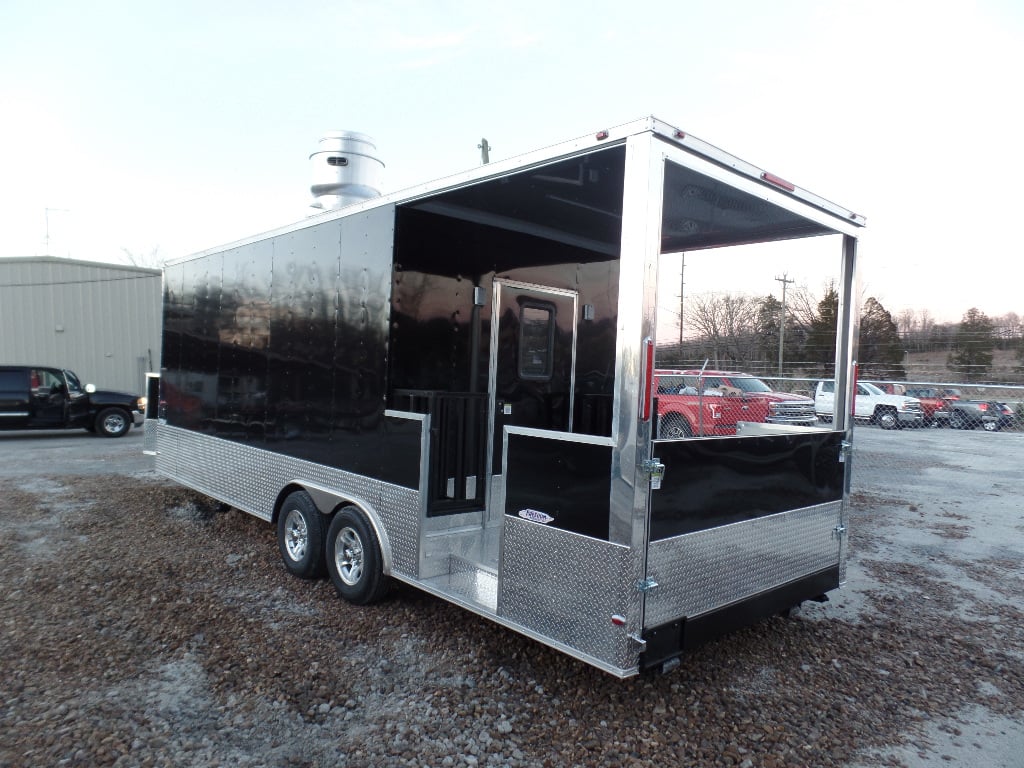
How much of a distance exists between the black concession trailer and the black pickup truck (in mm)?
9445

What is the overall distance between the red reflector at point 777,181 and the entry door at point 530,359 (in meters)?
2.05

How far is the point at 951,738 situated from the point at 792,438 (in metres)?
1.50

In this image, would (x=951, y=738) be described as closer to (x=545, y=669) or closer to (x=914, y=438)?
(x=545, y=669)

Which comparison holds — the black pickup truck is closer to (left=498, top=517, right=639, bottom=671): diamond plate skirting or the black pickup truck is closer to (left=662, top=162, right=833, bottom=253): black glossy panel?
(left=662, top=162, right=833, bottom=253): black glossy panel

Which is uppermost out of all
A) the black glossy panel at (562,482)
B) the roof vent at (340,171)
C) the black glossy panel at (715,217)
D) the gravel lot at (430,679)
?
the roof vent at (340,171)

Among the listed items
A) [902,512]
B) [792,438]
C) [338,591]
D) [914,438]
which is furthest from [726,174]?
[914,438]

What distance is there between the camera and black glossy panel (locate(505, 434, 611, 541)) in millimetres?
3084

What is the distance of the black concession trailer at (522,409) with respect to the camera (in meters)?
3.04

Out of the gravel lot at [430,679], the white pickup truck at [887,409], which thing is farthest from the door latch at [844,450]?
the white pickup truck at [887,409]

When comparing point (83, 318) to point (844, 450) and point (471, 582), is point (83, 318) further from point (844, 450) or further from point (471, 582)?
point (844, 450)

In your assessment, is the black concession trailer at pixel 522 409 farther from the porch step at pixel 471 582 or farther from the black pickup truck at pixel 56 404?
the black pickup truck at pixel 56 404

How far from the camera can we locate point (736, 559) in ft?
11.6

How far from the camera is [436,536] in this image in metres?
4.23

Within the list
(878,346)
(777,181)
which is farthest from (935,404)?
(777,181)
